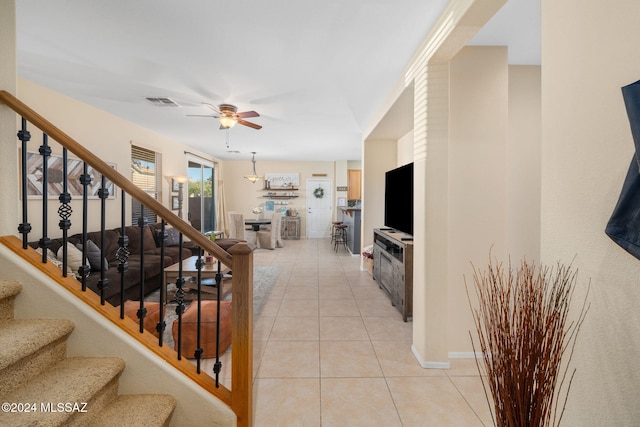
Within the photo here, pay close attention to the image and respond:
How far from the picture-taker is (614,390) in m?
0.89

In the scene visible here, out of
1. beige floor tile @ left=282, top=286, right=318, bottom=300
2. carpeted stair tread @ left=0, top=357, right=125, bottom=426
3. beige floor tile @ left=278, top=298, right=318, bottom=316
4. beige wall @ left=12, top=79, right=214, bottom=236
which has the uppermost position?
beige wall @ left=12, top=79, right=214, bottom=236

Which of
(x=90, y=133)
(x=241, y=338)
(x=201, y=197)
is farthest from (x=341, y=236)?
(x=241, y=338)

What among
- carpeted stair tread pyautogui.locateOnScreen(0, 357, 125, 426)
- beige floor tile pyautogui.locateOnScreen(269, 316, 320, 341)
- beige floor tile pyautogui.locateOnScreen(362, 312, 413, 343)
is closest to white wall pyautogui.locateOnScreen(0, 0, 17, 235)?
carpeted stair tread pyautogui.locateOnScreen(0, 357, 125, 426)

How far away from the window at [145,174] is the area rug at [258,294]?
1931mm

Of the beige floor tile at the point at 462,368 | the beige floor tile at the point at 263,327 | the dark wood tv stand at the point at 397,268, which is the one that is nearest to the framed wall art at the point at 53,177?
the beige floor tile at the point at 263,327

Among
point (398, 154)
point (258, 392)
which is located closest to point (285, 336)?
point (258, 392)

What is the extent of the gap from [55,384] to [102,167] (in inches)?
42.0

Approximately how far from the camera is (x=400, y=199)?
3.72 meters

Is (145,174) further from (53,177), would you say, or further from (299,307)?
(299,307)

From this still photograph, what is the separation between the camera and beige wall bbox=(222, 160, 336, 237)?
391 inches

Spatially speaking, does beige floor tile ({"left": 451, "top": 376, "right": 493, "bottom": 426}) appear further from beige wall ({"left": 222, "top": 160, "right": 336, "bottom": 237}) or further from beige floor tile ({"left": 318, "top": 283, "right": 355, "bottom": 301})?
beige wall ({"left": 222, "top": 160, "right": 336, "bottom": 237})

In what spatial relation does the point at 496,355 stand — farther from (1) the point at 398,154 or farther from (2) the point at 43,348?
(1) the point at 398,154

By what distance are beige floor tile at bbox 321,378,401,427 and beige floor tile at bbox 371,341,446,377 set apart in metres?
0.19

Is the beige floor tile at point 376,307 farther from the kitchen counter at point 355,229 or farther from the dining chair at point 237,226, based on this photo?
the dining chair at point 237,226
